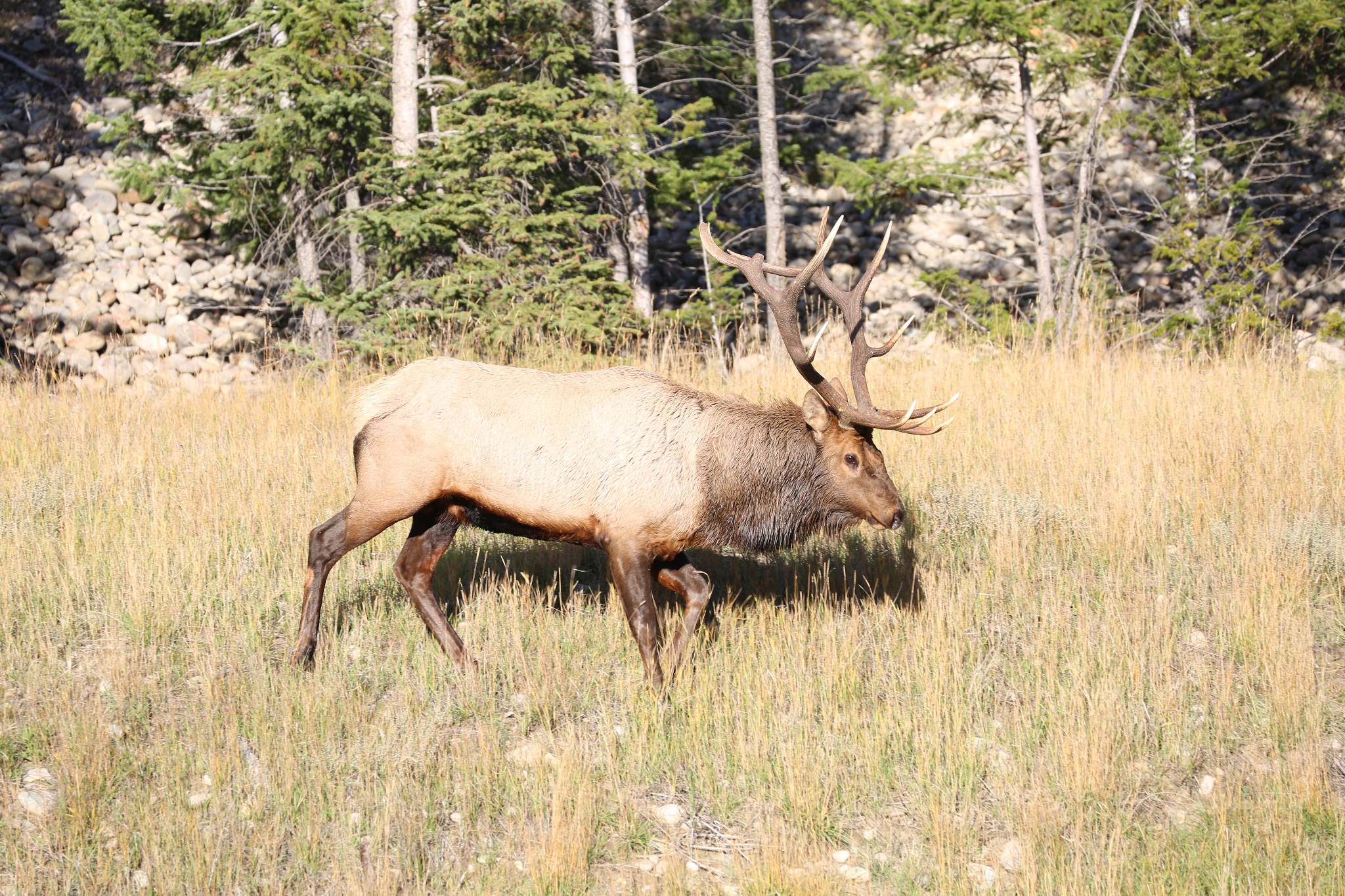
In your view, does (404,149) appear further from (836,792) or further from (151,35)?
(836,792)

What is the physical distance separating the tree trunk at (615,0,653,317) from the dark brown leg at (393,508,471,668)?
28.8ft

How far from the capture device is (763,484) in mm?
5836

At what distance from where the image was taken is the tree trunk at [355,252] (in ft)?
40.2

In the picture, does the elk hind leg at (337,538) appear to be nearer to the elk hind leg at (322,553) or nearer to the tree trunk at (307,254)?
the elk hind leg at (322,553)

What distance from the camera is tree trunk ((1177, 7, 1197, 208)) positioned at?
1452 cm

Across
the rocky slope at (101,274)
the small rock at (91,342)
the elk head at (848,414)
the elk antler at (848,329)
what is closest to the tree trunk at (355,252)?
the rocky slope at (101,274)

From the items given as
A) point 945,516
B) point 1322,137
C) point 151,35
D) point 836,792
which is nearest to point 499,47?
point 151,35

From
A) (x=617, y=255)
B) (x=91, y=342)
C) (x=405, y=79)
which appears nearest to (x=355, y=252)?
(x=405, y=79)

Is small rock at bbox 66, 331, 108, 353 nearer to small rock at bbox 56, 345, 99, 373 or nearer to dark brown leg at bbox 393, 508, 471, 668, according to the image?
small rock at bbox 56, 345, 99, 373

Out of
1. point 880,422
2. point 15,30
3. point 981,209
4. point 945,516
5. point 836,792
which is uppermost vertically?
point 15,30

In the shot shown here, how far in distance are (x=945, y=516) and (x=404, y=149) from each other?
779 centimetres

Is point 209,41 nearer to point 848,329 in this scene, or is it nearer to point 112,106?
point 112,106

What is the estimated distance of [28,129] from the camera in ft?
61.6

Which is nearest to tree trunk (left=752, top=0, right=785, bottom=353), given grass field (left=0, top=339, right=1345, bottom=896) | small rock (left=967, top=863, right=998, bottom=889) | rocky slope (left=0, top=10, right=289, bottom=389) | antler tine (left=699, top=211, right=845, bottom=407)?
rocky slope (left=0, top=10, right=289, bottom=389)
